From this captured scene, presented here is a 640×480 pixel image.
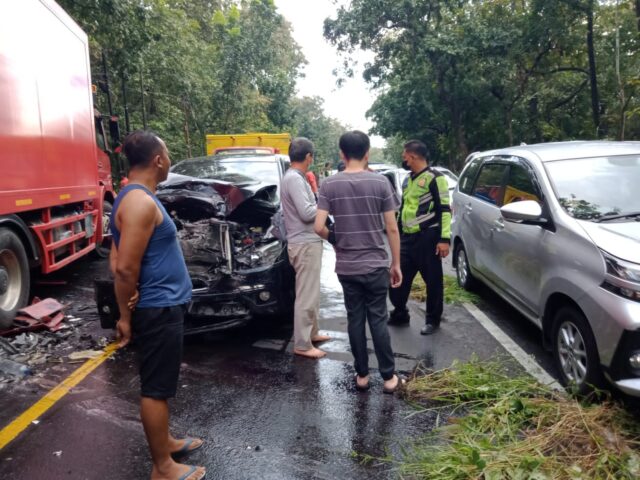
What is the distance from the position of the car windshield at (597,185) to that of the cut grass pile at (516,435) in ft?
4.39

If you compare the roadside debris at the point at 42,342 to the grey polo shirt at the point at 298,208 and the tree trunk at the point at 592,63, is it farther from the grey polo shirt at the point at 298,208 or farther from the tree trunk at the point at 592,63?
the tree trunk at the point at 592,63

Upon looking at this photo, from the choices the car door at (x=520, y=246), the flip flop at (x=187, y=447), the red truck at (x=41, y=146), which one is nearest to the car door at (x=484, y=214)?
the car door at (x=520, y=246)

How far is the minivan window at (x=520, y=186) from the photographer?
14.4 feet

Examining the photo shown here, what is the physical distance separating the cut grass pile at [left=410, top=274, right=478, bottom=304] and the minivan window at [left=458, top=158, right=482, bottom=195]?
1.25 metres

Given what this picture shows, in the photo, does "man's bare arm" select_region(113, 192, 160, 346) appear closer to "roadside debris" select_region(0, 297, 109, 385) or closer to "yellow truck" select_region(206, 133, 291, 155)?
"roadside debris" select_region(0, 297, 109, 385)

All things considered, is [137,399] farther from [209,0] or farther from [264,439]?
[209,0]

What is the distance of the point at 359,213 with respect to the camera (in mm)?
3592

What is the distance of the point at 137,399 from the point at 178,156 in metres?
17.5

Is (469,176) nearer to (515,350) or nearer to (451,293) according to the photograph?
(451,293)

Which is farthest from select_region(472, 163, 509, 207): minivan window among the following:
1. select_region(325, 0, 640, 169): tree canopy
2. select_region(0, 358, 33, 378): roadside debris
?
select_region(325, 0, 640, 169): tree canopy

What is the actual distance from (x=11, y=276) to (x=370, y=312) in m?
3.85

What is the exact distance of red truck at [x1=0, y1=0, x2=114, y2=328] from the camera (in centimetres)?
488

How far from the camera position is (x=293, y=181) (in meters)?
4.27

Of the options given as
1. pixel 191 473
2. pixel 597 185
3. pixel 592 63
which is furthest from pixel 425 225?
pixel 592 63
